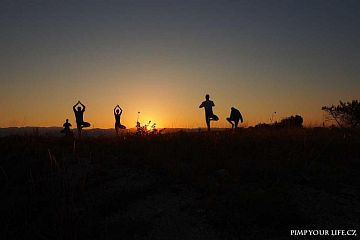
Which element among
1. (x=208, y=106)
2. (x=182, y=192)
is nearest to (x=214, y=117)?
(x=208, y=106)

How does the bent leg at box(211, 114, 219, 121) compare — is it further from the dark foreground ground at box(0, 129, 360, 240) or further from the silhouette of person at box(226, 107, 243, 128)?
the dark foreground ground at box(0, 129, 360, 240)

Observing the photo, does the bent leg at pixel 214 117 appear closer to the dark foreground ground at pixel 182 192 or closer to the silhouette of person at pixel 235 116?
the silhouette of person at pixel 235 116

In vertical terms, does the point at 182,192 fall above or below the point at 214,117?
below

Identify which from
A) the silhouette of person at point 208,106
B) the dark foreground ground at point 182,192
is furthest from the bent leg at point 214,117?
the dark foreground ground at point 182,192

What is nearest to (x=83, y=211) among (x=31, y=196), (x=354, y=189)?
(x=31, y=196)

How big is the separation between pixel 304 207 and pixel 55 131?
1401cm

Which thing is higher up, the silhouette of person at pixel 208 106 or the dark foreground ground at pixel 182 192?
the silhouette of person at pixel 208 106

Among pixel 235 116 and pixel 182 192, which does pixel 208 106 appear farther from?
pixel 182 192

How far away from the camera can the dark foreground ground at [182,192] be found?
23.1 ft

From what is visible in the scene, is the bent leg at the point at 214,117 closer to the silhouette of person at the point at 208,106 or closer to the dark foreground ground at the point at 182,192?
the silhouette of person at the point at 208,106

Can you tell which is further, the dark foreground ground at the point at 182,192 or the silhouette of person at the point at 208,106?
the silhouette of person at the point at 208,106

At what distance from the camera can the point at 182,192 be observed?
28.5ft

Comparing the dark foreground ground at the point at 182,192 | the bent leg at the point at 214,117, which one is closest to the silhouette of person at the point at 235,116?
the bent leg at the point at 214,117

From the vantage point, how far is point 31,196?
8.87 m
